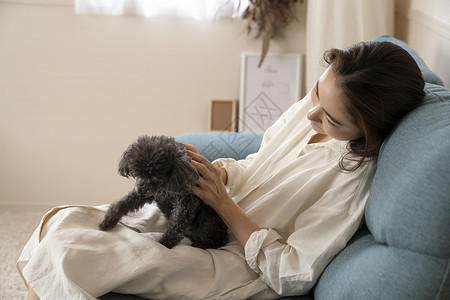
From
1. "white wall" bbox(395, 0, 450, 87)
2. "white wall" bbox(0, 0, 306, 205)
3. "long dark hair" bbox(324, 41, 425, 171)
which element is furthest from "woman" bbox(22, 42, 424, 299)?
"white wall" bbox(0, 0, 306, 205)

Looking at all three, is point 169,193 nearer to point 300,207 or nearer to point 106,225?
point 106,225

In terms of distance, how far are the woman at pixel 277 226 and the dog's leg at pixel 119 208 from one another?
0.03 meters

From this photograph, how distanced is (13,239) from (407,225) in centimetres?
230

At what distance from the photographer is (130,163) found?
114 cm

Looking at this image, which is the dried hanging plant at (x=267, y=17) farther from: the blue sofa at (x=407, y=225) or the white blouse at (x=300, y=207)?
the blue sofa at (x=407, y=225)

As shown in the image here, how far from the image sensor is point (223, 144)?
1.94m

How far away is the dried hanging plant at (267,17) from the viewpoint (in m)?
2.75

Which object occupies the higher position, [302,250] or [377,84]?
[377,84]

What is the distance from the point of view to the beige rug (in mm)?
2002

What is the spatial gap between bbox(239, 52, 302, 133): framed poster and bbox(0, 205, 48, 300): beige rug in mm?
1512

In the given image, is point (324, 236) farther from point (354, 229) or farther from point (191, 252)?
point (191, 252)

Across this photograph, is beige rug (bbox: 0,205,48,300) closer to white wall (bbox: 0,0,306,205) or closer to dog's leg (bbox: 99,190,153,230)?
white wall (bbox: 0,0,306,205)

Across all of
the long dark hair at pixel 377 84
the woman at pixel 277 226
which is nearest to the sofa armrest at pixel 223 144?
the woman at pixel 277 226

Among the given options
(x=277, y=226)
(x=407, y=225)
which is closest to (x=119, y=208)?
(x=277, y=226)
